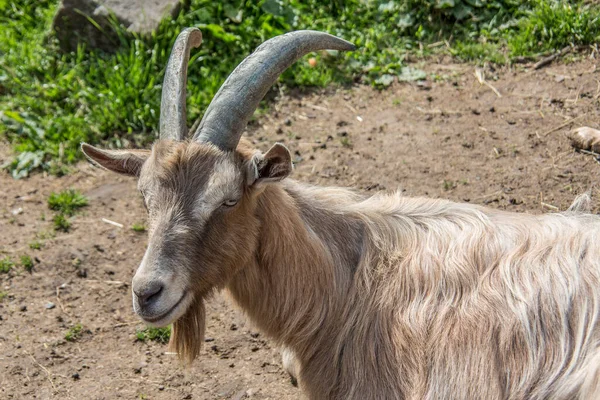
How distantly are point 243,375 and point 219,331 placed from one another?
468 millimetres

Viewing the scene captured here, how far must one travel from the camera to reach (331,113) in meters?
7.32

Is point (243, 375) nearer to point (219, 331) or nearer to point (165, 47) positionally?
point (219, 331)

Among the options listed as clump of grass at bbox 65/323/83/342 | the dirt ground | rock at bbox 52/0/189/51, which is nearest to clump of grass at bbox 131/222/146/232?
the dirt ground

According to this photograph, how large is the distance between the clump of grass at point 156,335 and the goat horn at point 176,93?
1.62 meters

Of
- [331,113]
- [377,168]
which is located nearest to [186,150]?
[377,168]

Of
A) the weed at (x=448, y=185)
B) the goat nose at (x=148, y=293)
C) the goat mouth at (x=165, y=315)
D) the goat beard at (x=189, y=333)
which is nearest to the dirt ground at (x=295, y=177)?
the weed at (x=448, y=185)

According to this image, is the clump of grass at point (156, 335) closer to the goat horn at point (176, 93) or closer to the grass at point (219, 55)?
the goat horn at point (176, 93)

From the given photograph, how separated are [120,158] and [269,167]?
0.88 metres

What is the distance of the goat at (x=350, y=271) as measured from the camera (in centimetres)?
383

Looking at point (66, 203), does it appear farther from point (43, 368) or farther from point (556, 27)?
point (556, 27)

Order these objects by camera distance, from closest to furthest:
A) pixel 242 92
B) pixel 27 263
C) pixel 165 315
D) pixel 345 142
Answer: pixel 165 315 < pixel 242 92 < pixel 27 263 < pixel 345 142

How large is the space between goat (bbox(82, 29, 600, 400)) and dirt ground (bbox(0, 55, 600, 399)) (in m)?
0.85

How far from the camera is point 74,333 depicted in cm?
541

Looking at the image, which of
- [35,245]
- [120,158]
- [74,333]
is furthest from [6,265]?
[120,158]
